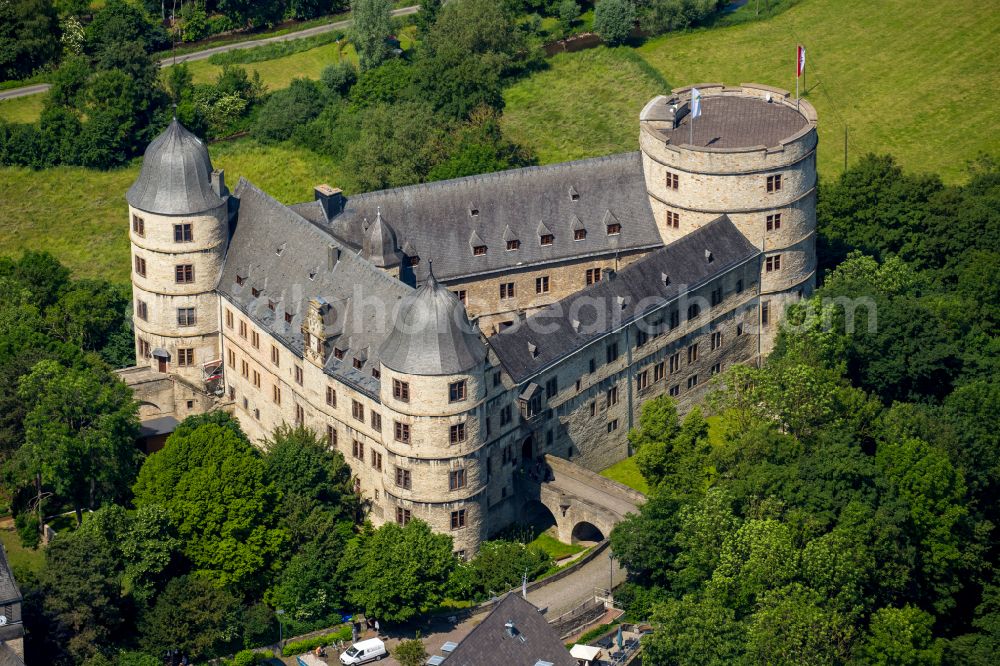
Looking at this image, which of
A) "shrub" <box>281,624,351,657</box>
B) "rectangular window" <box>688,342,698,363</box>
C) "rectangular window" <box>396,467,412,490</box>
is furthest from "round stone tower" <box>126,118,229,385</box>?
"rectangular window" <box>688,342,698,363</box>

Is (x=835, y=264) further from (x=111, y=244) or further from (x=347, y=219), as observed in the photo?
(x=111, y=244)

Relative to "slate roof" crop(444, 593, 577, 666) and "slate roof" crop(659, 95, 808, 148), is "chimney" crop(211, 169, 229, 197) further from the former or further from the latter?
"slate roof" crop(444, 593, 577, 666)

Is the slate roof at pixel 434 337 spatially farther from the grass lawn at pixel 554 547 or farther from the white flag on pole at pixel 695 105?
the white flag on pole at pixel 695 105

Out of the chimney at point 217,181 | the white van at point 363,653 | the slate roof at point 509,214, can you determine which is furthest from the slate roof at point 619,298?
the chimney at point 217,181

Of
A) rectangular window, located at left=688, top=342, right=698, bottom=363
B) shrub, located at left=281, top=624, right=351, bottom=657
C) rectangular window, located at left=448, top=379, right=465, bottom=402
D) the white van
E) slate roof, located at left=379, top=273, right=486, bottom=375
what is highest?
slate roof, located at left=379, top=273, right=486, bottom=375

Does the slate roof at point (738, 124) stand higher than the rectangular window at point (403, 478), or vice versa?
the slate roof at point (738, 124)

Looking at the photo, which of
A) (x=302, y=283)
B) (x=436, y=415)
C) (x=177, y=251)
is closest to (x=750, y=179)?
(x=302, y=283)

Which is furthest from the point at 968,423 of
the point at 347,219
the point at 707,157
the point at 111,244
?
the point at 111,244
